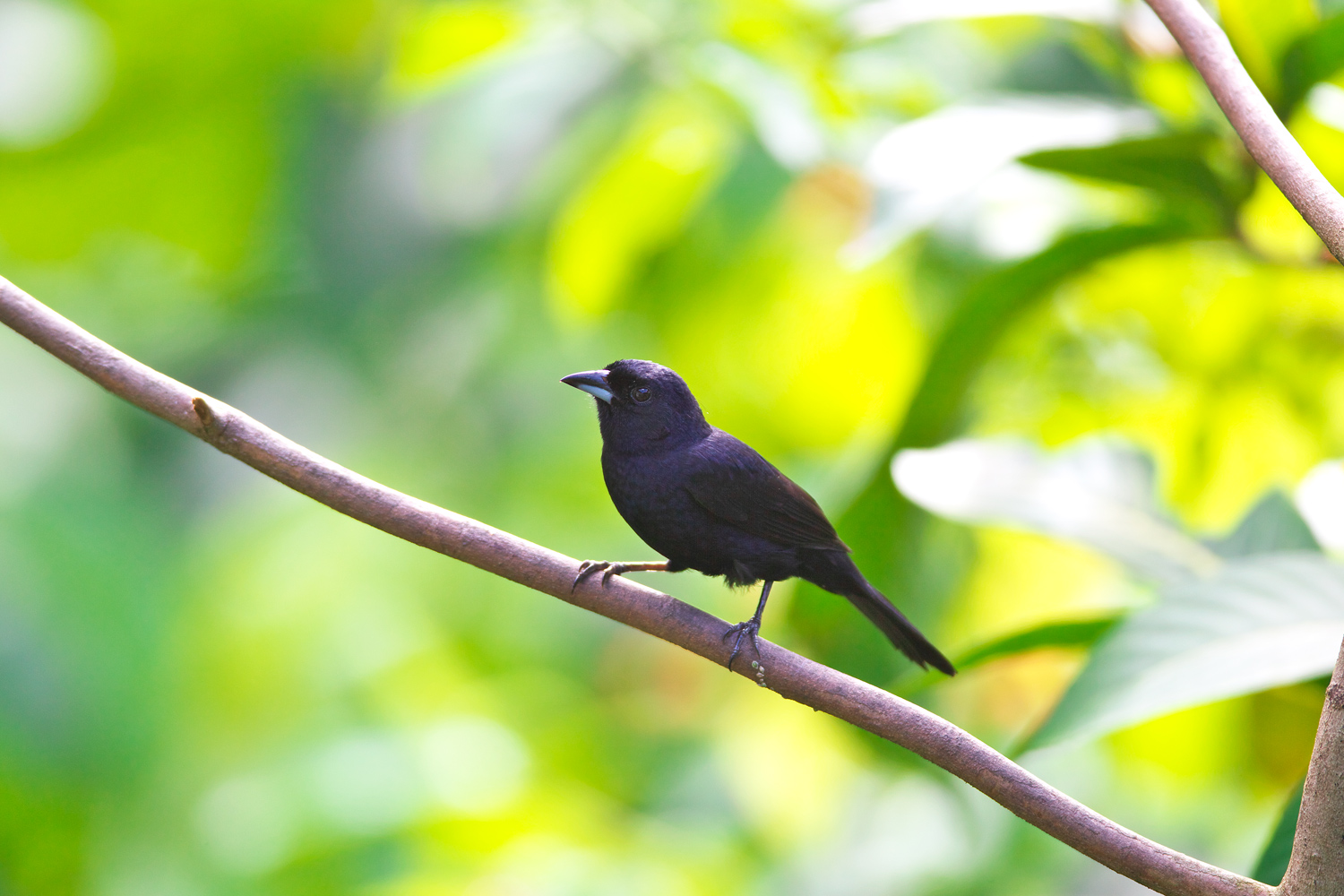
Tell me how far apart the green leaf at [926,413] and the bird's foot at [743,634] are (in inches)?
23.4

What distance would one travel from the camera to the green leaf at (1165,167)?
6.22ft

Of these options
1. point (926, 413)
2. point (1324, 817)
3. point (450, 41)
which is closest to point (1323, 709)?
point (1324, 817)

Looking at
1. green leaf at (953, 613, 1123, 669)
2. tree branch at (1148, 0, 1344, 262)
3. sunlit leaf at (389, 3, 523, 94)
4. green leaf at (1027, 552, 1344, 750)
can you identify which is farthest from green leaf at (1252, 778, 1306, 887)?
sunlit leaf at (389, 3, 523, 94)

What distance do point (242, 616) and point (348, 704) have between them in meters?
0.69

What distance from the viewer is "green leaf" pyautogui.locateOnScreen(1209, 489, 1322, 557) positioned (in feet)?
6.51

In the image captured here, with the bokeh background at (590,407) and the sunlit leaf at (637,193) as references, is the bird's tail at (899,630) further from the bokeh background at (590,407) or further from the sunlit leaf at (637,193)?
the sunlit leaf at (637,193)

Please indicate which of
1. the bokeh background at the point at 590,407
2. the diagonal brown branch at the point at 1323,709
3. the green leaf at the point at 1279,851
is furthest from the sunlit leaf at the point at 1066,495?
the diagonal brown branch at the point at 1323,709

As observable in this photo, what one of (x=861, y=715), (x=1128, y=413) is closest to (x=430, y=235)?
(x=1128, y=413)

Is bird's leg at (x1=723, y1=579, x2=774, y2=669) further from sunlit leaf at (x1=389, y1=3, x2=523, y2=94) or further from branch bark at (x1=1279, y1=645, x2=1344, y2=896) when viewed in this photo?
sunlit leaf at (x1=389, y1=3, x2=523, y2=94)

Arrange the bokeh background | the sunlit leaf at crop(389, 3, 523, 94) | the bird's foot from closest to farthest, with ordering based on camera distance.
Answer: the bird's foot
the bokeh background
the sunlit leaf at crop(389, 3, 523, 94)

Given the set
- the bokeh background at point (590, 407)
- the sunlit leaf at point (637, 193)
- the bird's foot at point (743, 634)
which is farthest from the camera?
the sunlit leaf at point (637, 193)

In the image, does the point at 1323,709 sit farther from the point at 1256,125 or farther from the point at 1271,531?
the point at 1271,531

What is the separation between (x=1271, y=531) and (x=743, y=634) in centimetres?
124

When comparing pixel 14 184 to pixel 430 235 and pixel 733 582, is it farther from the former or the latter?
pixel 733 582
